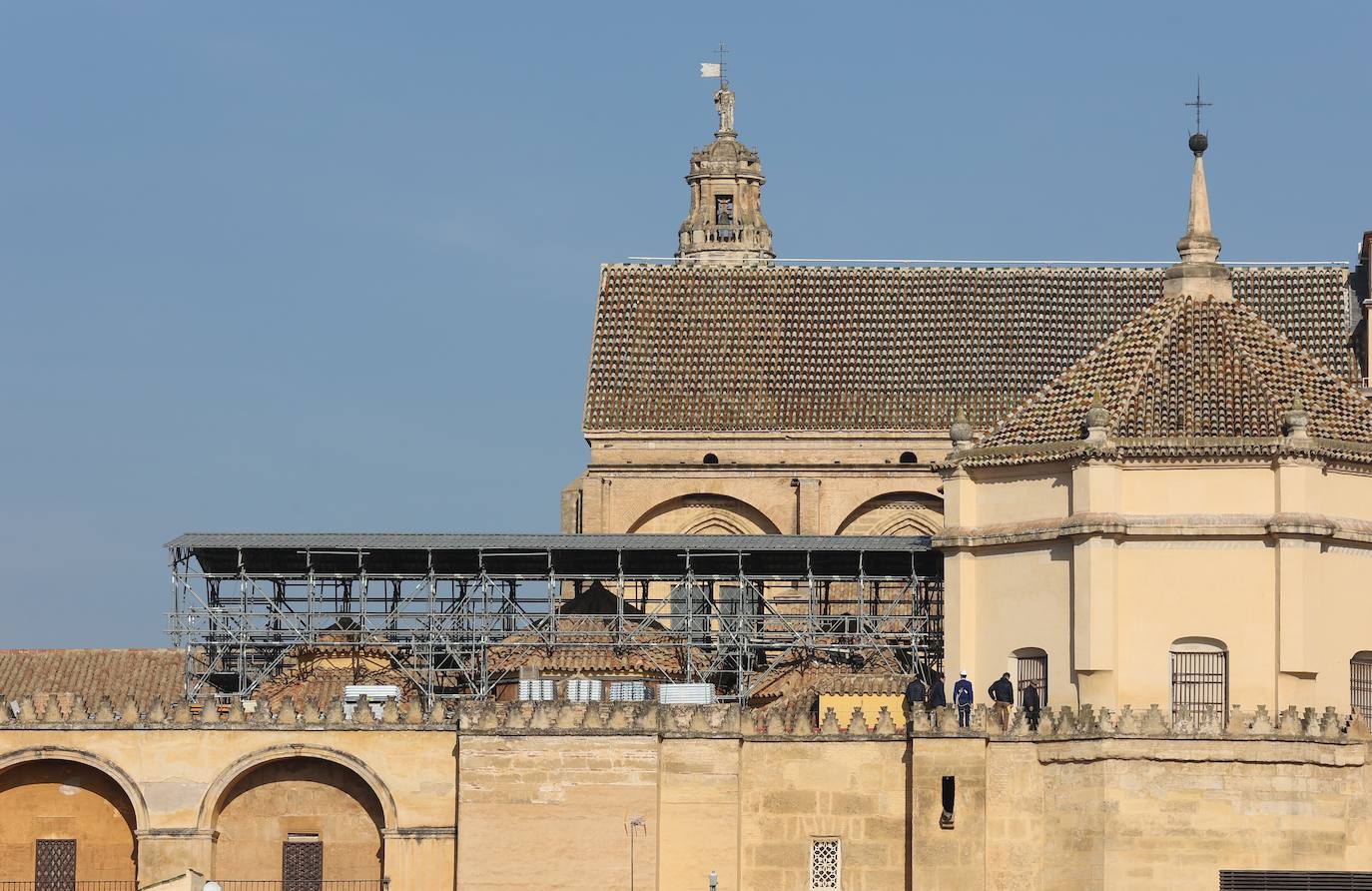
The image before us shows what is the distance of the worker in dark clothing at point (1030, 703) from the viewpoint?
206 feet

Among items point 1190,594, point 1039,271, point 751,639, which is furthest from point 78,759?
point 1039,271

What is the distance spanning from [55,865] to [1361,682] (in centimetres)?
2517

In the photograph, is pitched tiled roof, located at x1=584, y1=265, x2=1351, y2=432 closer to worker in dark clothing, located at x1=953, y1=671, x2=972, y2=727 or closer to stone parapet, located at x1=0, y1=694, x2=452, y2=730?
worker in dark clothing, located at x1=953, y1=671, x2=972, y2=727

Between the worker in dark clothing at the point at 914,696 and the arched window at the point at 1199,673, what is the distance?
4.75 meters

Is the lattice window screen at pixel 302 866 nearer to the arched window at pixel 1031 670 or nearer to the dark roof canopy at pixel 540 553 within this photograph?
the dark roof canopy at pixel 540 553

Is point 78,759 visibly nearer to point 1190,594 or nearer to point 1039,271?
point 1190,594

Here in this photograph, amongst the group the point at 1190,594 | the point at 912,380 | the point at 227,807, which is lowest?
the point at 227,807

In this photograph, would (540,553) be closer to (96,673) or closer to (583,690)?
(583,690)

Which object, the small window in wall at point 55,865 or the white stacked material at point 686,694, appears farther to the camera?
the white stacked material at point 686,694

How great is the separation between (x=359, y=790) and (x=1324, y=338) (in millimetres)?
30040

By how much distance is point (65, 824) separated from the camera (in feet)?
216

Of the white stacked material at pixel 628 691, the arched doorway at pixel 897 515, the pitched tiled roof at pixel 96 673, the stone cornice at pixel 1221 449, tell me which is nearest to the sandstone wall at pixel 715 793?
the white stacked material at pixel 628 691

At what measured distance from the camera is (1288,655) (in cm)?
6209

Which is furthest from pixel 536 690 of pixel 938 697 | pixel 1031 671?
pixel 1031 671
